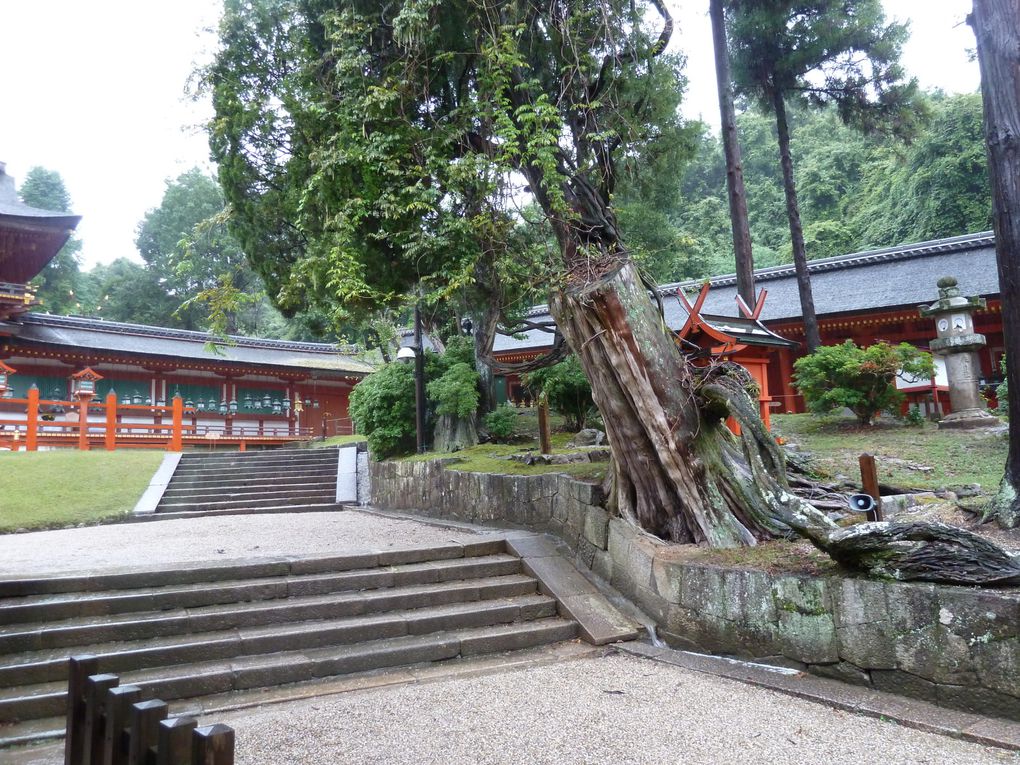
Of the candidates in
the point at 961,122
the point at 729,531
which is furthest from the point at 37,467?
the point at 961,122

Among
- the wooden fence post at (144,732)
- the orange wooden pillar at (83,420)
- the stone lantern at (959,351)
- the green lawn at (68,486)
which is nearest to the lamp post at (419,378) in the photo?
the green lawn at (68,486)

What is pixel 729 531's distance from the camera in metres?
5.36

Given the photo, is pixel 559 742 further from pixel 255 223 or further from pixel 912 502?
pixel 255 223

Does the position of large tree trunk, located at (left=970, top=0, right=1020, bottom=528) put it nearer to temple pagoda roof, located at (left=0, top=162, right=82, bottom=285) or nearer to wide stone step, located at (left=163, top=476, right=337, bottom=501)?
wide stone step, located at (left=163, top=476, right=337, bottom=501)

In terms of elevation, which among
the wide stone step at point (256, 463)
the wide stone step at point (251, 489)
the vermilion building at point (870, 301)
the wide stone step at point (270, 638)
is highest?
the vermilion building at point (870, 301)

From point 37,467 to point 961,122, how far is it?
28255 millimetres

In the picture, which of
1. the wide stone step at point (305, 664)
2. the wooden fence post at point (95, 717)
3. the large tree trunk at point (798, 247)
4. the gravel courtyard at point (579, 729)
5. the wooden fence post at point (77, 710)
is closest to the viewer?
the wooden fence post at point (95, 717)

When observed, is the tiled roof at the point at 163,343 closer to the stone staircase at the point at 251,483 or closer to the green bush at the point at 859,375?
the stone staircase at the point at 251,483

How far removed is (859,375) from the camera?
1020cm

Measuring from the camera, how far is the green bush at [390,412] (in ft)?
41.7

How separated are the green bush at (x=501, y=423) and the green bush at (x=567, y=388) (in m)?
0.64

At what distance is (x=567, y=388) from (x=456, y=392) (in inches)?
75.9

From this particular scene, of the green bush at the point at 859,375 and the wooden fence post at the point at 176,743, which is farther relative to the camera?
the green bush at the point at 859,375

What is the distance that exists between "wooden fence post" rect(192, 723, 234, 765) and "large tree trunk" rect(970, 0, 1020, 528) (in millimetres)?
5701
